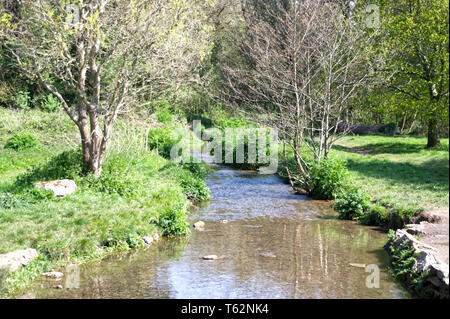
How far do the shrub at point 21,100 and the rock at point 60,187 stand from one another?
41.2ft

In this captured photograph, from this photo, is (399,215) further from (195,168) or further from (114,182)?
→ (195,168)

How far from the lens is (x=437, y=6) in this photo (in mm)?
18781

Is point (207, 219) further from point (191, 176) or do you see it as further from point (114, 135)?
point (114, 135)

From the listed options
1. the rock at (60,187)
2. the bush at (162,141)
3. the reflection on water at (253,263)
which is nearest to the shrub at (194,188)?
the reflection on water at (253,263)

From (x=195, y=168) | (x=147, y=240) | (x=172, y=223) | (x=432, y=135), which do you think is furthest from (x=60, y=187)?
(x=432, y=135)

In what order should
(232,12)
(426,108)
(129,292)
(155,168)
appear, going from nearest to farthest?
1. (129,292)
2. (155,168)
3. (426,108)
4. (232,12)

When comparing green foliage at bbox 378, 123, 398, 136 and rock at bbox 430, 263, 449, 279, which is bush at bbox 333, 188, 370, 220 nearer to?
rock at bbox 430, 263, 449, 279

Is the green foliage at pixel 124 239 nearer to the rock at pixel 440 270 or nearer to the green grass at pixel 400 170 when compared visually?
the rock at pixel 440 270

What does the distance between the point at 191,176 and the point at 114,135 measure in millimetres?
2931

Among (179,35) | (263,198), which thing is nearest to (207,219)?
(263,198)

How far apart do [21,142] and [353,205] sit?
11291 millimetres

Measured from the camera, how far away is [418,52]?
1938 cm

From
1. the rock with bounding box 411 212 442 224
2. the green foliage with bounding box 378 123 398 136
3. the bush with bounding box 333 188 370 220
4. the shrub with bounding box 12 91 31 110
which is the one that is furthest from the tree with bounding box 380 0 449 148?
the shrub with bounding box 12 91 31 110

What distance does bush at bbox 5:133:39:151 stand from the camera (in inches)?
650
